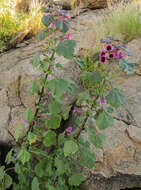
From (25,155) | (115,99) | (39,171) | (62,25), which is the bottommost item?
(39,171)

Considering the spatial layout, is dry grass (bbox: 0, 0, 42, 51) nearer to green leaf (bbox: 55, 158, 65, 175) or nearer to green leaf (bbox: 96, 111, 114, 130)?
green leaf (bbox: 55, 158, 65, 175)

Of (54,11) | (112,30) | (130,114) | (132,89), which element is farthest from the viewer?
(112,30)

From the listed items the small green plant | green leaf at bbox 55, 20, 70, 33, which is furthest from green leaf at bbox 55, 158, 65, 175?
green leaf at bbox 55, 20, 70, 33

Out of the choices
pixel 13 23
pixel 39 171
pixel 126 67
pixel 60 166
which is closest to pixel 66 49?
pixel 126 67

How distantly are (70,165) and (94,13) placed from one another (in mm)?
4968

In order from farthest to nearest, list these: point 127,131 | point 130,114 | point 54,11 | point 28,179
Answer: point 130,114 → point 127,131 → point 28,179 → point 54,11

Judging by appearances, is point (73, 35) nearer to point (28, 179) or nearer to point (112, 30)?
point (112, 30)

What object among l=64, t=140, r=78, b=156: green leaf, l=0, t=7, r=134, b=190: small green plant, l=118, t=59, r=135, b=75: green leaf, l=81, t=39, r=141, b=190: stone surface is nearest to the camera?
l=118, t=59, r=135, b=75: green leaf

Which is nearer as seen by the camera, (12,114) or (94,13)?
(12,114)

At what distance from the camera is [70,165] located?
1852 millimetres

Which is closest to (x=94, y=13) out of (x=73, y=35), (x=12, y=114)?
(x=73, y=35)

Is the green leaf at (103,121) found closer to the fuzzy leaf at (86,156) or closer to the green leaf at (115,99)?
the green leaf at (115,99)

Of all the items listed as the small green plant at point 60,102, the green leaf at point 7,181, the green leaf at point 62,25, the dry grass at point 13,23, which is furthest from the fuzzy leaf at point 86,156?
the dry grass at point 13,23

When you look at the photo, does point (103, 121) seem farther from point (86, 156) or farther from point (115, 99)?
point (86, 156)
